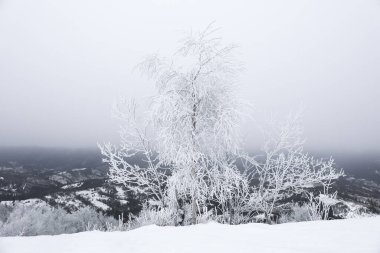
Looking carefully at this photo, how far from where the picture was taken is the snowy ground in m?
4.15

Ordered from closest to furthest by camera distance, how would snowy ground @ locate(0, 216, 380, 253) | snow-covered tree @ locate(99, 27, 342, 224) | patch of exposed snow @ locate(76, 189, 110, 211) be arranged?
snowy ground @ locate(0, 216, 380, 253) < snow-covered tree @ locate(99, 27, 342, 224) < patch of exposed snow @ locate(76, 189, 110, 211)

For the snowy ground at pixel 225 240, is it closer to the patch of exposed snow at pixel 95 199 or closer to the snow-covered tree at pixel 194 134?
the snow-covered tree at pixel 194 134

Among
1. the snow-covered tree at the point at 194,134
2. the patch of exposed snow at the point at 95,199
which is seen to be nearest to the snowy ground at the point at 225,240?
the snow-covered tree at the point at 194,134

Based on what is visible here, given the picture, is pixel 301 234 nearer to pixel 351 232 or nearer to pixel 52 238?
pixel 351 232

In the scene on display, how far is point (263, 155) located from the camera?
12.2m

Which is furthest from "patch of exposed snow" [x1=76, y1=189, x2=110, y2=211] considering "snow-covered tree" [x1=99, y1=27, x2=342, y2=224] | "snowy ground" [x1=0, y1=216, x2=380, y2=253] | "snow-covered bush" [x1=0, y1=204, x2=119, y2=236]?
"snowy ground" [x1=0, y1=216, x2=380, y2=253]

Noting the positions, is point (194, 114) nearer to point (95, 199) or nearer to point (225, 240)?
point (225, 240)

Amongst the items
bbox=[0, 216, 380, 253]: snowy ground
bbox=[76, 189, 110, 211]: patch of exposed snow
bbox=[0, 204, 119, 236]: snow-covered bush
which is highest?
bbox=[0, 216, 380, 253]: snowy ground

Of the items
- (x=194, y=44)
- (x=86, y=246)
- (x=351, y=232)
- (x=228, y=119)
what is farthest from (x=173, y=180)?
(x=351, y=232)

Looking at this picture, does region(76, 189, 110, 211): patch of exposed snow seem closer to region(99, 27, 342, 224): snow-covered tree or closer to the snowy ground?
region(99, 27, 342, 224): snow-covered tree

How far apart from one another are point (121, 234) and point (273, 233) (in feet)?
9.17

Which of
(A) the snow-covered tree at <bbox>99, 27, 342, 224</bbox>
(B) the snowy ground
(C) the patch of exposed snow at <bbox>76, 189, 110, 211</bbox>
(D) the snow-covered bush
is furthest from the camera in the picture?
(C) the patch of exposed snow at <bbox>76, 189, 110, 211</bbox>

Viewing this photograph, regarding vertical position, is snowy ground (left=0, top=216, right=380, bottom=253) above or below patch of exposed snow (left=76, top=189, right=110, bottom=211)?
above

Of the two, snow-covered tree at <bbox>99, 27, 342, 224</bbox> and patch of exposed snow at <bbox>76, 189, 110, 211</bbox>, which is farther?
patch of exposed snow at <bbox>76, 189, 110, 211</bbox>
